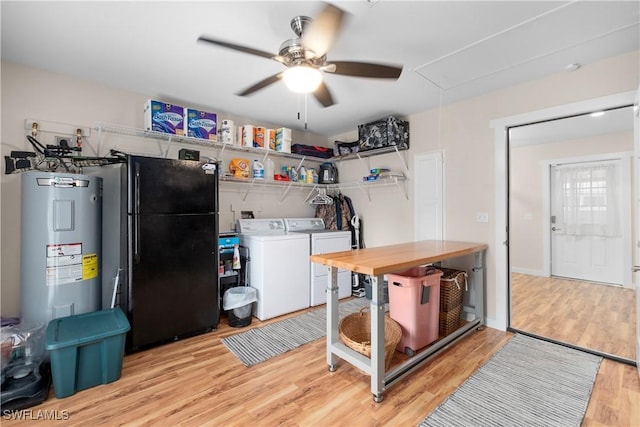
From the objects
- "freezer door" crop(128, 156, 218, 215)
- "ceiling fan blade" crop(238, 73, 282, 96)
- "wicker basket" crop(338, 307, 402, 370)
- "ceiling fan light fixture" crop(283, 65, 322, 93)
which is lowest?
"wicker basket" crop(338, 307, 402, 370)

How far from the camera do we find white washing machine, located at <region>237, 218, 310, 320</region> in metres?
3.04

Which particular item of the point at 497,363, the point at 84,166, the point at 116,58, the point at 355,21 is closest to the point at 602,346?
the point at 497,363


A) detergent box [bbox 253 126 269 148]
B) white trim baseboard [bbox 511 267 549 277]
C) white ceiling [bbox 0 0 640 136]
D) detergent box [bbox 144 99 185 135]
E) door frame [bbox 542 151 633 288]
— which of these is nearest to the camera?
white ceiling [bbox 0 0 640 136]

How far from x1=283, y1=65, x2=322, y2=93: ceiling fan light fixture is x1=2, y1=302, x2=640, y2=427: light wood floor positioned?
6.59 feet

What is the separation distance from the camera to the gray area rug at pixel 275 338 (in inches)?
92.2

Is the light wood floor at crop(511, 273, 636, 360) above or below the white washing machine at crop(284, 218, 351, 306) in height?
below

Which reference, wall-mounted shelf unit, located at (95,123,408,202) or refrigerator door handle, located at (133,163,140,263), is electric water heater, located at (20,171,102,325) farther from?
wall-mounted shelf unit, located at (95,123,408,202)

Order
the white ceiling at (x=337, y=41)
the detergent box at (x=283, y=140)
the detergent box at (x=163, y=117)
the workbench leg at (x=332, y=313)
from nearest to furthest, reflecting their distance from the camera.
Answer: the white ceiling at (x=337, y=41), the workbench leg at (x=332, y=313), the detergent box at (x=163, y=117), the detergent box at (x=283, y=140)

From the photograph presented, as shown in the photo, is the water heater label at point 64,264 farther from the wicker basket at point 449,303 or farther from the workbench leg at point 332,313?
the wicker basket at point 449,303

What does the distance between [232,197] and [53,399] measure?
234cm

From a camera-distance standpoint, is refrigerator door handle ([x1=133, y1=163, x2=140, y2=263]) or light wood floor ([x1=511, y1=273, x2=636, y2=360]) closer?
refrigerator door handle ([x1=133, y1=163, x2=140, y2=263])

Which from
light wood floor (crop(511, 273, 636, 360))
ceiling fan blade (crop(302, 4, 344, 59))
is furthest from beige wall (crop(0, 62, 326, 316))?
light wood floor (crop(511, 273, 636, 360))

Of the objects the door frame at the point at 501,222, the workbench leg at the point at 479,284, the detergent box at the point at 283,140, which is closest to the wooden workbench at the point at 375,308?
the workbench leg at the point at 479,284

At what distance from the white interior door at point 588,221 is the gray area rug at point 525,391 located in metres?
3.08
